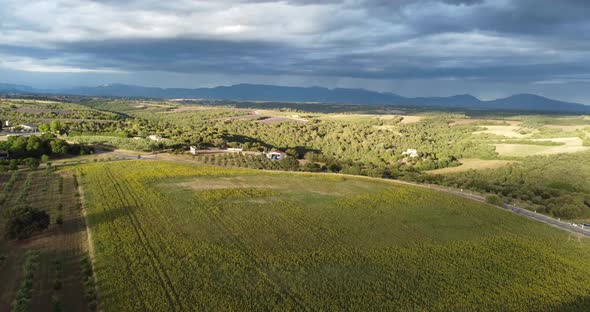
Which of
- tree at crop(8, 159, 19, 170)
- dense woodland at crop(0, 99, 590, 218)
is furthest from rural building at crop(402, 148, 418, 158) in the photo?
tree at crop(8, 159, 19, 170)

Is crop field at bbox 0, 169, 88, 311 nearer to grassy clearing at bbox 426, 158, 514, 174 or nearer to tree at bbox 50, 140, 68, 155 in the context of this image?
tree at bbox 50, 140, 68, 155

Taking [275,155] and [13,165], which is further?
[275,155]

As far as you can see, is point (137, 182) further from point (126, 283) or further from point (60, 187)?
Result: point (126, 283)

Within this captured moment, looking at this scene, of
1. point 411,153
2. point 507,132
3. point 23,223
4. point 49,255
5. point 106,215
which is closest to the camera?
point 49,255

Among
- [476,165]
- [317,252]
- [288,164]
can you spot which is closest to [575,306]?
[317,252]

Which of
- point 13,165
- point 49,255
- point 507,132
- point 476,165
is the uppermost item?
point 507,132

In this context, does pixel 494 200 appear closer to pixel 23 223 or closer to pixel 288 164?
pixel 288 164

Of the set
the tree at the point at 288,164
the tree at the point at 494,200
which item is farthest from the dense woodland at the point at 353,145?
the tree at the point at 494,200
